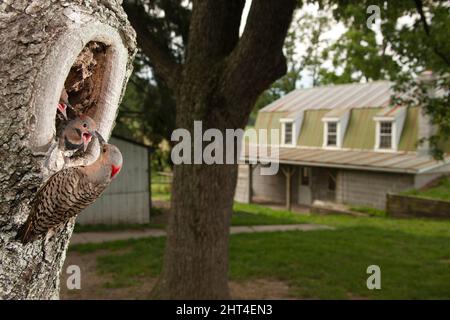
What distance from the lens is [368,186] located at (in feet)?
72.7

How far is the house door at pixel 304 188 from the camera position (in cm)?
2720

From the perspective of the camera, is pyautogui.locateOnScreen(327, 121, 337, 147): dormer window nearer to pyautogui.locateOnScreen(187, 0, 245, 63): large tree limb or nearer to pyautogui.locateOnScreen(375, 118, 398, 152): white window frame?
pyautogui.locateOnScreen(375, 118, 398, 152): white window frame

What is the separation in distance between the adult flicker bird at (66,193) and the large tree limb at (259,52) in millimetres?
4691

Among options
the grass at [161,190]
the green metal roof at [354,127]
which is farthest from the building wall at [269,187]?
the grass at [161,190]

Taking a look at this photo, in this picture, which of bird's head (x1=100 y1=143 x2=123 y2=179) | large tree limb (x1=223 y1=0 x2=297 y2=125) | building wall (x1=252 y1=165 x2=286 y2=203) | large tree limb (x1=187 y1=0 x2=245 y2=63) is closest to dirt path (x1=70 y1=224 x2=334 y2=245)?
large tree limb (x1=187 y1=0 x2=245 y2=63)

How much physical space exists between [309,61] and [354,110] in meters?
17.5

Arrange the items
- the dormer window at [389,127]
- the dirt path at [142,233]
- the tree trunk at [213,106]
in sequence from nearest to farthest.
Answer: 1. the tree trunk at [213,106]
2. the dirt path at [142,233]
3. the dormer window at [389,127]

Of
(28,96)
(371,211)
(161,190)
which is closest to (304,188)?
(371,211)

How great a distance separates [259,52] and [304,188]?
2165 cm

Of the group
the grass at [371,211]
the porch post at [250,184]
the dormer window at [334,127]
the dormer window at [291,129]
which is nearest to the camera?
the grass at [371,211]

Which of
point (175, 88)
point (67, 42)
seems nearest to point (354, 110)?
point (175, 88)

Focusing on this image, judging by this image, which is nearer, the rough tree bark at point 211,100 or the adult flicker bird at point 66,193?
the adult flicker bird at point 66,193

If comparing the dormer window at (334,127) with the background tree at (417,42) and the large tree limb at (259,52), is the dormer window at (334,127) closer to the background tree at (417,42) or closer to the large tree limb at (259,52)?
the background tree at (417,42)

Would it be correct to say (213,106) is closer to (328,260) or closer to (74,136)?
(74,136)
